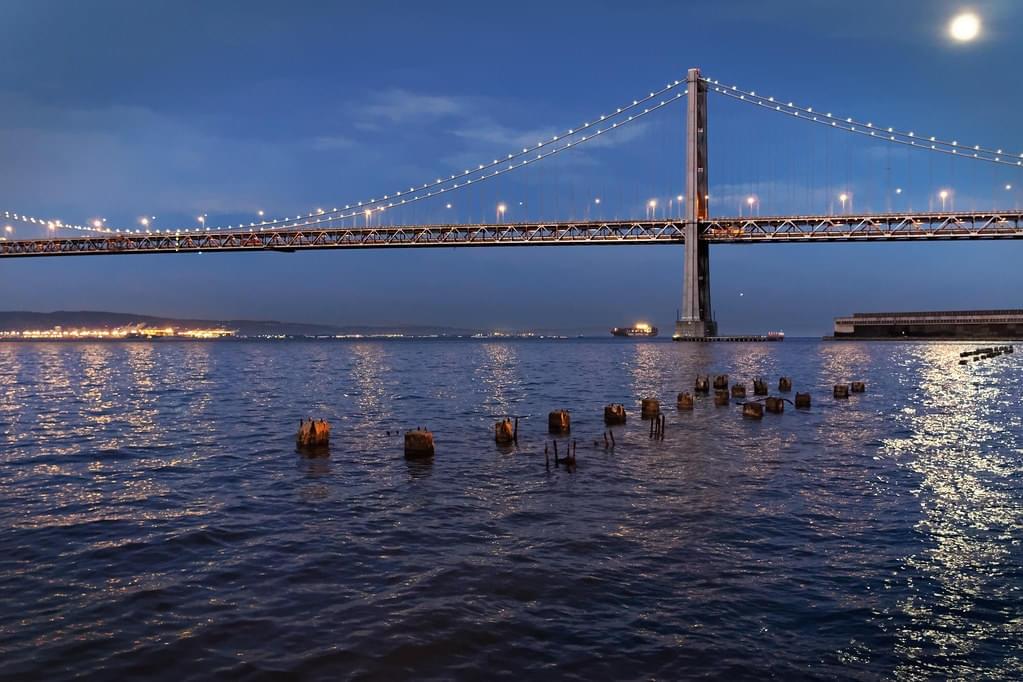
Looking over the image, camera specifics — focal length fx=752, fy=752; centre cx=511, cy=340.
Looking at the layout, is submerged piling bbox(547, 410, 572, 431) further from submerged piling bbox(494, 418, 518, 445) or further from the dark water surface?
submerged piling bbox(494, 418, 518, 445)

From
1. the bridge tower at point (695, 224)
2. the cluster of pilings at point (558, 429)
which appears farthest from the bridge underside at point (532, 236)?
the cluster of pilings at point (558, 429)

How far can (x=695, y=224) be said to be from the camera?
8894 cm

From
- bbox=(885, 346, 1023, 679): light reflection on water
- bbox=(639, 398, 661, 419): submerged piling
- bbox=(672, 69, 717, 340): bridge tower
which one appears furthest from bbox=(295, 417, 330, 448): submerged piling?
bbox=(672, 69, 717, 340): bridge tower

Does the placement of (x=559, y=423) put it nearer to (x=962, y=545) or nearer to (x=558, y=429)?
(x=558, y=429)

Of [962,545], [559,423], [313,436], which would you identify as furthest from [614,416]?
[962,545]

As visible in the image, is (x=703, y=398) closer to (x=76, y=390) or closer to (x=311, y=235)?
(x=76, y=390)

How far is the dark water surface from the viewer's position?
18.4 feet

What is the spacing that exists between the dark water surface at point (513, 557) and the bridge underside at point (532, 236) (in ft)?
254

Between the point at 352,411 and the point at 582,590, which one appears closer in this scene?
the point at 582,590

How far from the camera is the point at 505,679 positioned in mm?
5227

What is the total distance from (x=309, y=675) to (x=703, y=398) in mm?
23159

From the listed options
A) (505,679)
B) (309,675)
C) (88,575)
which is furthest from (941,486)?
(88,575)

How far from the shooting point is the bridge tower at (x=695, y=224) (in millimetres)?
89062

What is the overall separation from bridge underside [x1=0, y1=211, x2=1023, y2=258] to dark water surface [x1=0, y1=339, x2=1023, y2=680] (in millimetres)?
77535
